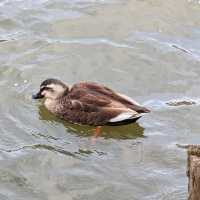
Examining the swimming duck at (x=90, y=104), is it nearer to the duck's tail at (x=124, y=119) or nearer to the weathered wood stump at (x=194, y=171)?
the duck's tail at (x=124, y=119)

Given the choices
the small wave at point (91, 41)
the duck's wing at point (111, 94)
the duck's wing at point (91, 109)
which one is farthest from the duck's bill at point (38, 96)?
the small wave at point (91, 41)

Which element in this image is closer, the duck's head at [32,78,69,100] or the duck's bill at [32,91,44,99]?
the duck's head at [32,78,69,100]

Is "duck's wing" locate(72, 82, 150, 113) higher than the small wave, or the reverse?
"duck's wing" locate(72, 82, 150, 113)

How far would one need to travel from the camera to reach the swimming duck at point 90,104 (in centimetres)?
948

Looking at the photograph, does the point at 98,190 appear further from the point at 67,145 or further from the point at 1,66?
the point at 1,66

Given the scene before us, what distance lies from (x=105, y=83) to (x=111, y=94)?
100cm

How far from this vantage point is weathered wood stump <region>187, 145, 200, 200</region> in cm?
584

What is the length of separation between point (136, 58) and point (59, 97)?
1.64 meters

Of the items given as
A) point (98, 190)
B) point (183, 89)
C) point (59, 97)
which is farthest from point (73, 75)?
point (98, 190)

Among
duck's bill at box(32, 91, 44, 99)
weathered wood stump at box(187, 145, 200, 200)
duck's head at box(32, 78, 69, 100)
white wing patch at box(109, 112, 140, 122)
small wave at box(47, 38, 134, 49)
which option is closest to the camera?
weathered wood stump at box(187, 145, 200, 200)

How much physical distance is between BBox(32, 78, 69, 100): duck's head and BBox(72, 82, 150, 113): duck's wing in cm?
21

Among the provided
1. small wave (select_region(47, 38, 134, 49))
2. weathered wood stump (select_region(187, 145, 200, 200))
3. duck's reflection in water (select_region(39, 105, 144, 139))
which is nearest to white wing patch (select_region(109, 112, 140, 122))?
duck's reflection in water (select_region(39, 105, 144, 139))

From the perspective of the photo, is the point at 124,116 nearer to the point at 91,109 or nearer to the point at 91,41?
the point at 91,109

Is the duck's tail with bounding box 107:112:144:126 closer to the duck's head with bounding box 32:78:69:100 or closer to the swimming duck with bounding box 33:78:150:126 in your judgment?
the swimming duck with bounding box 33:78:150:126
